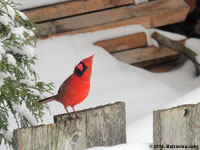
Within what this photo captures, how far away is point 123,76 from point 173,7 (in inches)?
58.2

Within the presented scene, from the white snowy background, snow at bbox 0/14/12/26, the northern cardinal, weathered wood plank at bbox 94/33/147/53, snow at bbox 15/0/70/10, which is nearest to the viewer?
the northern cardinal

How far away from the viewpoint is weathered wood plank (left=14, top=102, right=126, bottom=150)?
7.02 ft

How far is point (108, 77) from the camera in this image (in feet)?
20.1

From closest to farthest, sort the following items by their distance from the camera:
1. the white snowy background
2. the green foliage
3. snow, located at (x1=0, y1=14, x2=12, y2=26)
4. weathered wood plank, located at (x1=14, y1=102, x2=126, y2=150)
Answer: weathered wood plank, located at (x1=14, y1=102, x2=126, y2=150) < the green foliage < snow, located at (x1=0, y1=14, x2=12, y2=26) < the white snowy background

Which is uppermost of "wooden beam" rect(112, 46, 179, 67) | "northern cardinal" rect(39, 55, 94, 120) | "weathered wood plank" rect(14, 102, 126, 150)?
"wooden beam" rect(112, 46, 179, 67)

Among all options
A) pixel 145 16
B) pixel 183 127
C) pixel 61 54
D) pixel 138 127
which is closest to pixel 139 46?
pixel 145 16

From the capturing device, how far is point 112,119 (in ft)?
7.72

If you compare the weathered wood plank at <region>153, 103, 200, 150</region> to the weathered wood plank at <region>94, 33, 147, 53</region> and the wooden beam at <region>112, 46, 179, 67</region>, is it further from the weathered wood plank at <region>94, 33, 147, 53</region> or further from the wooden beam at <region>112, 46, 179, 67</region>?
the wooden beam at <region>112, 46, 179, 67</region>

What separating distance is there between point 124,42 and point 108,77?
2.56 ft

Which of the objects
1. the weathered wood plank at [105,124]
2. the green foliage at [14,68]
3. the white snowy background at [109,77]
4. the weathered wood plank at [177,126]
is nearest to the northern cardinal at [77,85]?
the weathered wood plank at [105,124]

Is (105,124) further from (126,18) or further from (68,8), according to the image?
(126,18)

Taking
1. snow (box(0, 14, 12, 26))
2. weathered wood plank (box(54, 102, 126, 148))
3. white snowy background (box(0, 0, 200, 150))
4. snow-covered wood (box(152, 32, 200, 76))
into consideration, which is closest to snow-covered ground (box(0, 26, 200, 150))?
white snowy background (box(0, 0, 200, 150))

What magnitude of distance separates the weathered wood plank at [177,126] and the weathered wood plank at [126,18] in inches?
157

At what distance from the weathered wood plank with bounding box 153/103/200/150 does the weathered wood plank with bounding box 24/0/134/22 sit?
4051 mm
